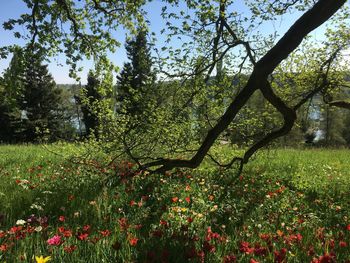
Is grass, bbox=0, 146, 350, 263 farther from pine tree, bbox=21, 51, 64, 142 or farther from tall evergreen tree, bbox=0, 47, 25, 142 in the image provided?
pine tree, bbox=21, 51, 64, 142

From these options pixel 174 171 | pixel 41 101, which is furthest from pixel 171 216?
pixel 41 101

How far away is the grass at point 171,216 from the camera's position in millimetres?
2982

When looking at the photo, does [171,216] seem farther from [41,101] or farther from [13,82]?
[41,101]

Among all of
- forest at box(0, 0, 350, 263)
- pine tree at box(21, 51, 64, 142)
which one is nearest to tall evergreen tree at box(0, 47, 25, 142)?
forest at box(0, 0, 350, 263)

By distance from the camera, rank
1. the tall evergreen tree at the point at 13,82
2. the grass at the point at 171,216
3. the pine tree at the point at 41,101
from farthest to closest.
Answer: the pine tree at the point at 41,101 → the tall evergreen tree at the point at 13,82 → the grass at the point at 171,216

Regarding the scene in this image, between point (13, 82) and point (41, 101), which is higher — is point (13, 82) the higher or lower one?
the lower one

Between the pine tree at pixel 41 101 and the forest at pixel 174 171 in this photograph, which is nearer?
the forest at pixel 174 171

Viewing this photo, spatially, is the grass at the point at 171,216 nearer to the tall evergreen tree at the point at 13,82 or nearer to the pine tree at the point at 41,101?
the tall evergreen tree at the point at 13,82

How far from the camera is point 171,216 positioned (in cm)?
425

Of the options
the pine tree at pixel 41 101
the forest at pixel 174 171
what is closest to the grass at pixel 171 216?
the forest at pixel 174 171

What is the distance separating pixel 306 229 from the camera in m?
4.12

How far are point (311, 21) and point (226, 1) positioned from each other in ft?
8.56

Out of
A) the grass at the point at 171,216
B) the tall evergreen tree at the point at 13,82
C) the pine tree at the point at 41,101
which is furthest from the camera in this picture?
the pine tree at the point at 41,101

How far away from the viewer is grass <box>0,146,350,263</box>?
9.78 ft
